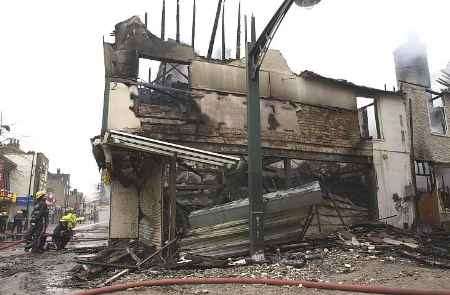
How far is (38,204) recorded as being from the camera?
486 inches

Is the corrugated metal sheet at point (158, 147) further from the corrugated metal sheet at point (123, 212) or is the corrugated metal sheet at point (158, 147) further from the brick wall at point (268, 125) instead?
the corrugated metal sheet at point (123, 212)

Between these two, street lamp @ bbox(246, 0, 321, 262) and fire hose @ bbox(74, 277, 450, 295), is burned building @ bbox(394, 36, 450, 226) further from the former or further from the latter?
fire hose @ bbox(74, 277, 450, 295)

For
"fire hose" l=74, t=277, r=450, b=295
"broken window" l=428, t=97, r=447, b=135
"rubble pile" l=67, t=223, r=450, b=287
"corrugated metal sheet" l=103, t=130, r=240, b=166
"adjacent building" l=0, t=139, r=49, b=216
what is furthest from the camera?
"adjacent building" l=0, t=139, r=49, b=216

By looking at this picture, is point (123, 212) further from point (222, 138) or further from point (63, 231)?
point (222, 138)

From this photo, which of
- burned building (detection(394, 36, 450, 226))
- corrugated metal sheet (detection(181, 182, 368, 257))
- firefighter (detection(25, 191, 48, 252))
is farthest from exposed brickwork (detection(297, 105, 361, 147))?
firefighter (detection(25, 191, 48, 252))

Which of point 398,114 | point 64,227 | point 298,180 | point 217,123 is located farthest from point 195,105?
point 398,114

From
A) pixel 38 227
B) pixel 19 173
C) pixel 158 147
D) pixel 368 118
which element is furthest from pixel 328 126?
pixel 19 173

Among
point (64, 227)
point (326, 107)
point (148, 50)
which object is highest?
point (148, 50)

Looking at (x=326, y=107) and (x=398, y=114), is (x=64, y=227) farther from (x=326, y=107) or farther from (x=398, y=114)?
(x=398, y=114)

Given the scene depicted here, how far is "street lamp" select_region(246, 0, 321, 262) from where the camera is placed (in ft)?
25.8

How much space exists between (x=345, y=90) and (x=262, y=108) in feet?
12.9

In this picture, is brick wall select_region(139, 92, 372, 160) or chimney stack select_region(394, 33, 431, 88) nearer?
brick wall select_region(139, 92, 372, 160)

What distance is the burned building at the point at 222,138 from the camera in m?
9.84

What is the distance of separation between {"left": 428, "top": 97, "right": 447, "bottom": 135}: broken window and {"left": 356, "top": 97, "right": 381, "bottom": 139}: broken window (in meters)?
3.07
